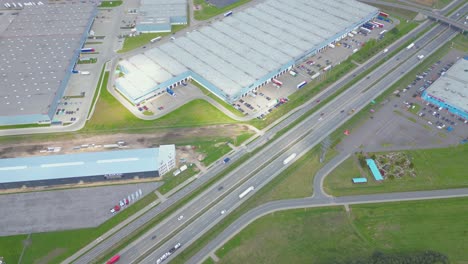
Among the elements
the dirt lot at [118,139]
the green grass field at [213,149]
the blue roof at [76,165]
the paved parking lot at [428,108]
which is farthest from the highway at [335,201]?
the dirt lot at [118,139]

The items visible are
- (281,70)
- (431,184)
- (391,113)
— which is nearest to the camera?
(431,184)

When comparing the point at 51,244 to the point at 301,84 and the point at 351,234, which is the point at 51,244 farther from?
the point at 301,84

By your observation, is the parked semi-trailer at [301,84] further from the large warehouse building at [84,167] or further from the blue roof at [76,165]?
the blue roof at [76,165]

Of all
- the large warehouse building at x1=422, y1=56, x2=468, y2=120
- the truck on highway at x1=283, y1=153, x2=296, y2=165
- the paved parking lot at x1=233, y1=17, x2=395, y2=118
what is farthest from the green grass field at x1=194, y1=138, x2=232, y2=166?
the large warehouse building at x1=422, y1=56, x2=468, y2=120

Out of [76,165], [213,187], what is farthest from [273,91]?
[76,165]

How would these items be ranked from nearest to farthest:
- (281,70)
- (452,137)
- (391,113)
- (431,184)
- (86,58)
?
(431,184) < (452,137) < (391,113) < (281,70) < (86,58)

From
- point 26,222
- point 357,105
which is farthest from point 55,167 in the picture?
point 357,105

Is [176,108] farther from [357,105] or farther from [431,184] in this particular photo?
[431,184]
